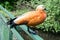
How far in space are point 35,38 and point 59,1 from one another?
4.89 meters

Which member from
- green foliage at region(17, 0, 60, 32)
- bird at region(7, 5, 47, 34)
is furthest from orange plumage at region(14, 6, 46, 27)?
green foliage at region(17, 0, 60, 32)

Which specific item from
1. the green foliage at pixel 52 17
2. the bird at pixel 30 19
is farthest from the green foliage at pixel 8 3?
the bird at pixel 30 19

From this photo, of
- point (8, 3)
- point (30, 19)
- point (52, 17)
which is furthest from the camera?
point (8, 3)

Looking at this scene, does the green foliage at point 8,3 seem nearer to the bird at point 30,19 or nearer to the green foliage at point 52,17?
the green foliage at point 52,17

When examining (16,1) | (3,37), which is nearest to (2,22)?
(3,37)

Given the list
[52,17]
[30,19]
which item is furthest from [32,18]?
[52,17]

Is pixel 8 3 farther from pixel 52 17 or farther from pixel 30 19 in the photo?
pixel 30 19

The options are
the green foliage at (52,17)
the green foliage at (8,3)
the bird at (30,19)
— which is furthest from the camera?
the green foliage at (8,3)

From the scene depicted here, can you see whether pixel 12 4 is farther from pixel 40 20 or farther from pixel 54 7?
pixel 40 20

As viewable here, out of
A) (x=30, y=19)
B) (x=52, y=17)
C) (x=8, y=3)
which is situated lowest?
Answer: (x=8, y=3)

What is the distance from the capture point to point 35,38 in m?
2.30

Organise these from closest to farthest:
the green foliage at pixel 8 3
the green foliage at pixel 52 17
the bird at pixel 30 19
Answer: the bird at pixel 30 19 → the green foliage at pixel 52 17 → the green foliage at pixel 8 3

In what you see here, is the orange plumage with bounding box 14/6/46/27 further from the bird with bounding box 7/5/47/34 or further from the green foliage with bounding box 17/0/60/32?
the green foliage with bounding box 17/0/60/32

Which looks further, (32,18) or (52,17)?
(52,17)
